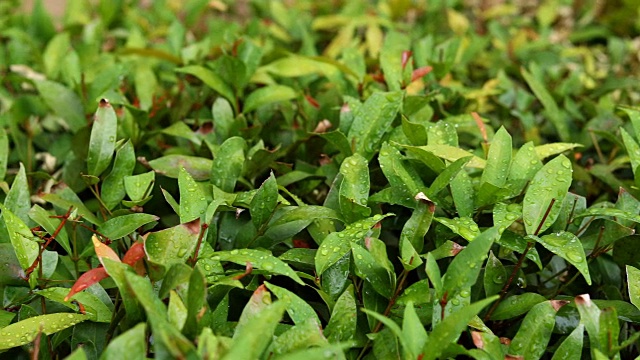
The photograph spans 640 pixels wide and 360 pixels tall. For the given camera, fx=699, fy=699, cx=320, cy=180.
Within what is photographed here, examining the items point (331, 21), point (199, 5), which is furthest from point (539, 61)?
point (199, 5)

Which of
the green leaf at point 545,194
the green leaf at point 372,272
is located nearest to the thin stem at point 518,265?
the green leaf at point 545,194

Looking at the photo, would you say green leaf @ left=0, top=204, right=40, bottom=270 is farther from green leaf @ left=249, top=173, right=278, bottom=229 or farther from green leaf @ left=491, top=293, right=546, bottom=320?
green leaf @ left=491, top=293, right=546, bottom=320

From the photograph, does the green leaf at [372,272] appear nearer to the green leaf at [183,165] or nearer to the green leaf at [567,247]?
the green leaf at [567,247]

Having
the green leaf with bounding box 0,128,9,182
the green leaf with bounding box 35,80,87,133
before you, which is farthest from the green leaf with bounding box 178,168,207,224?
the green leaf with bounding box 35,80,87,133

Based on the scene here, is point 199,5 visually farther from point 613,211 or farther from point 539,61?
point 613,211

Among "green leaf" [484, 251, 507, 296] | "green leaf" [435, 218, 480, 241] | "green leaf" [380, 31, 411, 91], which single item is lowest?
"green leaf" [484, 251, 507, 296]

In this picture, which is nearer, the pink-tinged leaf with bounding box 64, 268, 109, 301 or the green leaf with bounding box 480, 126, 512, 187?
the pink-tinged leaf with bounding box 64, 268, 109, 301

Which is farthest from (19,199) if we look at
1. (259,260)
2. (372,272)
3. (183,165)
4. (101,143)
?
(372,272)
